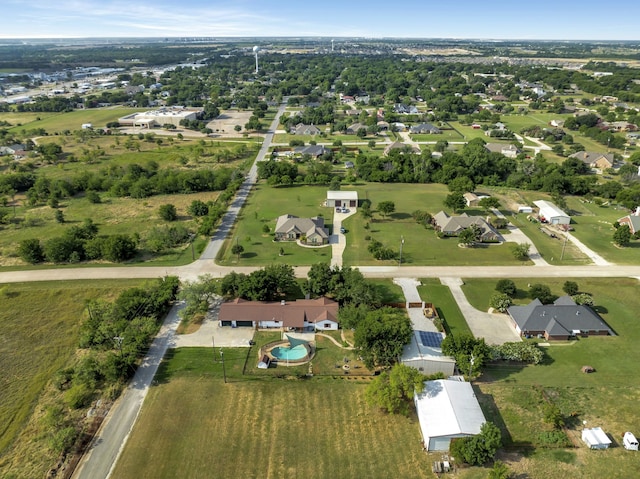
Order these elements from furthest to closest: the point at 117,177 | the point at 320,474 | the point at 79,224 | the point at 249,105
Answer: the point at 249,105, the point at 117,177, the point at 79,224, the point at 320,474

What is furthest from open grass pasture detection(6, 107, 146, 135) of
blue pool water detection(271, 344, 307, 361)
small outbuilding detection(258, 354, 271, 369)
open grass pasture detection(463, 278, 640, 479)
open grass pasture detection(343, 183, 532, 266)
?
open grass pasture detection(463, 278, 640, 479)

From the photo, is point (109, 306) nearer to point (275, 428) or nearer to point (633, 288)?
point (275, 428)

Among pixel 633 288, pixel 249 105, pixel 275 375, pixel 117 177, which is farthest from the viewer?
pixel 249 105

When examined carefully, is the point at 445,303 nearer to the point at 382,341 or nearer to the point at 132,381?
the point at 382,341

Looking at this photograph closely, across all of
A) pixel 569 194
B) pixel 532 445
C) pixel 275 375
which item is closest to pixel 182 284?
pixel 275 375

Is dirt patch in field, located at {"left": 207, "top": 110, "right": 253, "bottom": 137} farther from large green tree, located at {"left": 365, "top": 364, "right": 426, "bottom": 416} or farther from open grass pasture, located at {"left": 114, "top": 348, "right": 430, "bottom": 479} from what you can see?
large green tree, located at {"left": 365, "top": 364, "right": 426, "bottom": 416}

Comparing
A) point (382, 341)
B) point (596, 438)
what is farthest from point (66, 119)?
point (596, 438)

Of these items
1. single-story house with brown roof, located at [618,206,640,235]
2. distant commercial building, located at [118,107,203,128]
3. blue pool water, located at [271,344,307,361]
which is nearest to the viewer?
blue pool water, located at [271,344,307,361]
